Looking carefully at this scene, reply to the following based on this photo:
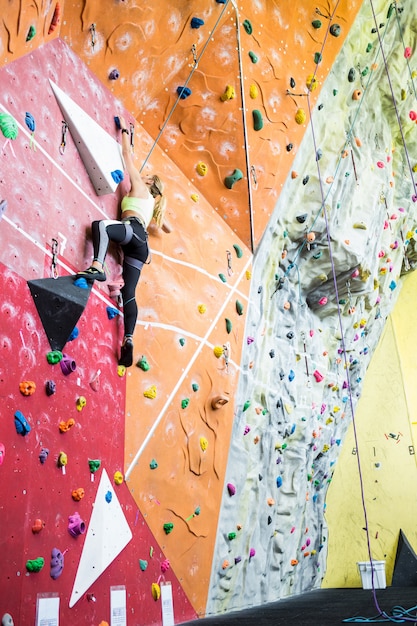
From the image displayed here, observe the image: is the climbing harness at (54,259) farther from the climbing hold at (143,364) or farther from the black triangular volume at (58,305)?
the climbing hold at (143,364)

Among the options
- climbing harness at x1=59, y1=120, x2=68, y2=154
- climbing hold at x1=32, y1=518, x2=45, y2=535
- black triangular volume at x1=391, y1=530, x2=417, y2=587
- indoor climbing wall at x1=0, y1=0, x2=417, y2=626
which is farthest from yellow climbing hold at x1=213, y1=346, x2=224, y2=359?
black triangular volume at x1=391, y1=530, x2=417, y2=587

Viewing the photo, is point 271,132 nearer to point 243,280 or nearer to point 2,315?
point 243,280

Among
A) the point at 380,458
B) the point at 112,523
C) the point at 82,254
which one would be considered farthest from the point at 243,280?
the point at 380,458

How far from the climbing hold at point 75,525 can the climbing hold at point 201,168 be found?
7.52 ft

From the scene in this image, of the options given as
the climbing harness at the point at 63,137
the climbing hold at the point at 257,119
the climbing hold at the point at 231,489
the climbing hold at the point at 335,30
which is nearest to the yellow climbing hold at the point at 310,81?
the climbing hold at the point at 335,30

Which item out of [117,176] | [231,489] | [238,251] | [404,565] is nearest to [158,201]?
[117,176]

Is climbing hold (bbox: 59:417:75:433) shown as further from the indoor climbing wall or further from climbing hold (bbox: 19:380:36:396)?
climbing hold (bbox: 19:380:36:396)

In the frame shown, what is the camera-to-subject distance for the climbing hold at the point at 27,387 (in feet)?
7.34

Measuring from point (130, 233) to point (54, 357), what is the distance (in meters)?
0.82

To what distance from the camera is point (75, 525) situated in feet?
7.82

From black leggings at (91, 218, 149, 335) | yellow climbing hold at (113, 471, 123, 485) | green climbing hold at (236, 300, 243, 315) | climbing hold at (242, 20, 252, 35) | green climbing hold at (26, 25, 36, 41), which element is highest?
climbing hold at (242, 20, 252, 35)

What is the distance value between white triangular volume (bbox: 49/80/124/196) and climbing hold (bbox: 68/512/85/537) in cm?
148

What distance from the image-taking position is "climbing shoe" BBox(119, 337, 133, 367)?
290 cm

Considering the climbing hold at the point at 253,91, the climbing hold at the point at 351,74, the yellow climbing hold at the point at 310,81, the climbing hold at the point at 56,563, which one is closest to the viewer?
the climbing hold at the point at 56,563
